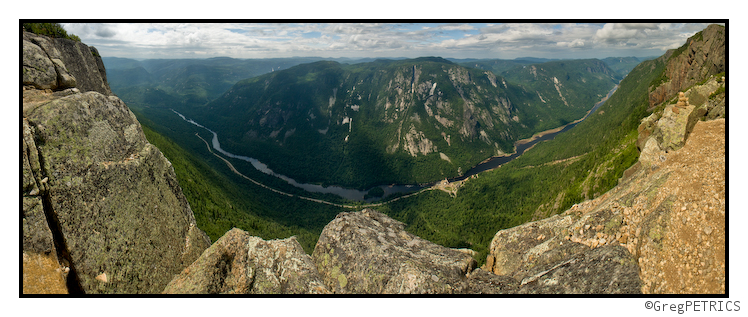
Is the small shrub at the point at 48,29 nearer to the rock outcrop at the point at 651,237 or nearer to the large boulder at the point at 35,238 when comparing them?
the large boulder at the point at 35,238

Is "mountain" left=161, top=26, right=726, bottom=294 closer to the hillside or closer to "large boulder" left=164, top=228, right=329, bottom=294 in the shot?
"large boulder" left=164, top=228, right=329, bottom=294

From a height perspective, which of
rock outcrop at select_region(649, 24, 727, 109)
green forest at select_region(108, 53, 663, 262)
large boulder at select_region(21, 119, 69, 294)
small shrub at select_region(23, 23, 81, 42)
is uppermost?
small shrub at select_region(23, 23, 81, 42)

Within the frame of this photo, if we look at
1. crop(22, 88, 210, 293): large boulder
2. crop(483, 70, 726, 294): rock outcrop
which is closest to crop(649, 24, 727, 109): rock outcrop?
crop(483, 70, 726, 294): rock outcrop

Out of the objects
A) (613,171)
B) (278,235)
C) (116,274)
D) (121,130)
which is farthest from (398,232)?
(278,235)

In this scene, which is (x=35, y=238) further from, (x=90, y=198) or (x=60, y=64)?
(x=60, y=64)

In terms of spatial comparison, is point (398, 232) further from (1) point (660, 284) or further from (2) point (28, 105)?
(2) point (28, 105)

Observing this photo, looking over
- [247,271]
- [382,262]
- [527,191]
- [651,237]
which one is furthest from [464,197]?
[247,271]

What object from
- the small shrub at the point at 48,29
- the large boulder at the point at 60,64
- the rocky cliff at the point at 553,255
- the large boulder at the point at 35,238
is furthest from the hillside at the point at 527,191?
the small shrub at the point at 48,29
